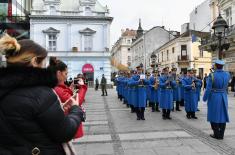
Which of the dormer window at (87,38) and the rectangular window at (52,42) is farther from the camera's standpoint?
the rectangular window at (52,42)

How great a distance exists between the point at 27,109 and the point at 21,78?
0.23 m

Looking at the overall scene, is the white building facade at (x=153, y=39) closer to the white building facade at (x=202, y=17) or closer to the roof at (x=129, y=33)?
the white building facade at (x=202, y=17)

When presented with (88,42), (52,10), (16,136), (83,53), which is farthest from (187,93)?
(52,10)

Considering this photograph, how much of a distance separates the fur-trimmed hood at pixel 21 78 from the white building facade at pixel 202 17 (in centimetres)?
5223

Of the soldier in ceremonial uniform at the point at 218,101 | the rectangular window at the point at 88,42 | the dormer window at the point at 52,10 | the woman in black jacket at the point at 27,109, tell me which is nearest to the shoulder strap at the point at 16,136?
the woman in black jacket at the point at 27,109

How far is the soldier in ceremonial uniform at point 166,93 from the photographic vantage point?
1278 cm

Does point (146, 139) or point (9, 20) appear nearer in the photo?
point (146, 139)

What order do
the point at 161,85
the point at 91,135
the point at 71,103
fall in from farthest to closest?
the point at 161,85 < the point at 91,135 < the point at 71,103

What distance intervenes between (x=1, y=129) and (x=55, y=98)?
1.43ft

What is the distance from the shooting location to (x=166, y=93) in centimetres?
1296

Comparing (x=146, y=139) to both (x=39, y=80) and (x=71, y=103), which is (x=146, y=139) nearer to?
(x=71, y=103)

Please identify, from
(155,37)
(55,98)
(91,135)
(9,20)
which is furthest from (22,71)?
(155,37)

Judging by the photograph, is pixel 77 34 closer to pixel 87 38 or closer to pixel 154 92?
pixel 87 38

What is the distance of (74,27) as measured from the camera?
4491cm
